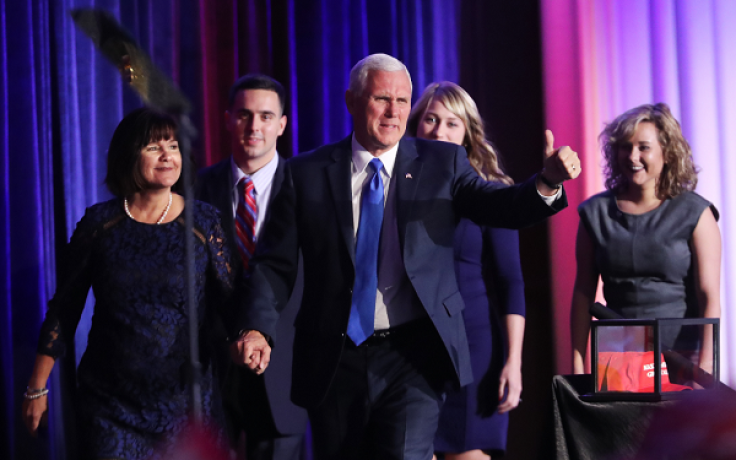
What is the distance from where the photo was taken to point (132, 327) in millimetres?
2068

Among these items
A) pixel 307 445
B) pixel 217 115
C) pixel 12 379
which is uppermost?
pixel 217 115

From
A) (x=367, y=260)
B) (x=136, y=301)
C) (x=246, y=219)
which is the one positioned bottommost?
(x=136, y=301)

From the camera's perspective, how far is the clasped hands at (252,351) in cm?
182

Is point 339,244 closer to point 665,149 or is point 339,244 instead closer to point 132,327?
point 132,327

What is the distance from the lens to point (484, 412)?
2.36 metres

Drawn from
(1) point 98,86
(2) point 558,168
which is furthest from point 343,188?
(1) point 98,86

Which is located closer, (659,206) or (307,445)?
(659,206)

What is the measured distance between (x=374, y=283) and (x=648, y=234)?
3.47ft

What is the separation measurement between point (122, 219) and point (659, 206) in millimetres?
1739

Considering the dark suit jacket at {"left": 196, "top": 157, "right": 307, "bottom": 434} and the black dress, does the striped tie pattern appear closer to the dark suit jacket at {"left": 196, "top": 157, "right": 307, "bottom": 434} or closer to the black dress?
the dark suit jacket at {"left": 196, "top": 157, "right": 307, "bottom": 434}

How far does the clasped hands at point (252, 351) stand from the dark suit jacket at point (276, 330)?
43 centimetres

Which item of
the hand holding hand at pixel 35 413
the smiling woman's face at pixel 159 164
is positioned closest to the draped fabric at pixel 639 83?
the smiling woman's face at pixel 159 164

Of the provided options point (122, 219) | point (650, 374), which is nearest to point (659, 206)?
point (650, 374)

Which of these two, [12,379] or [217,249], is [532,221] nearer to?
[217,249]
